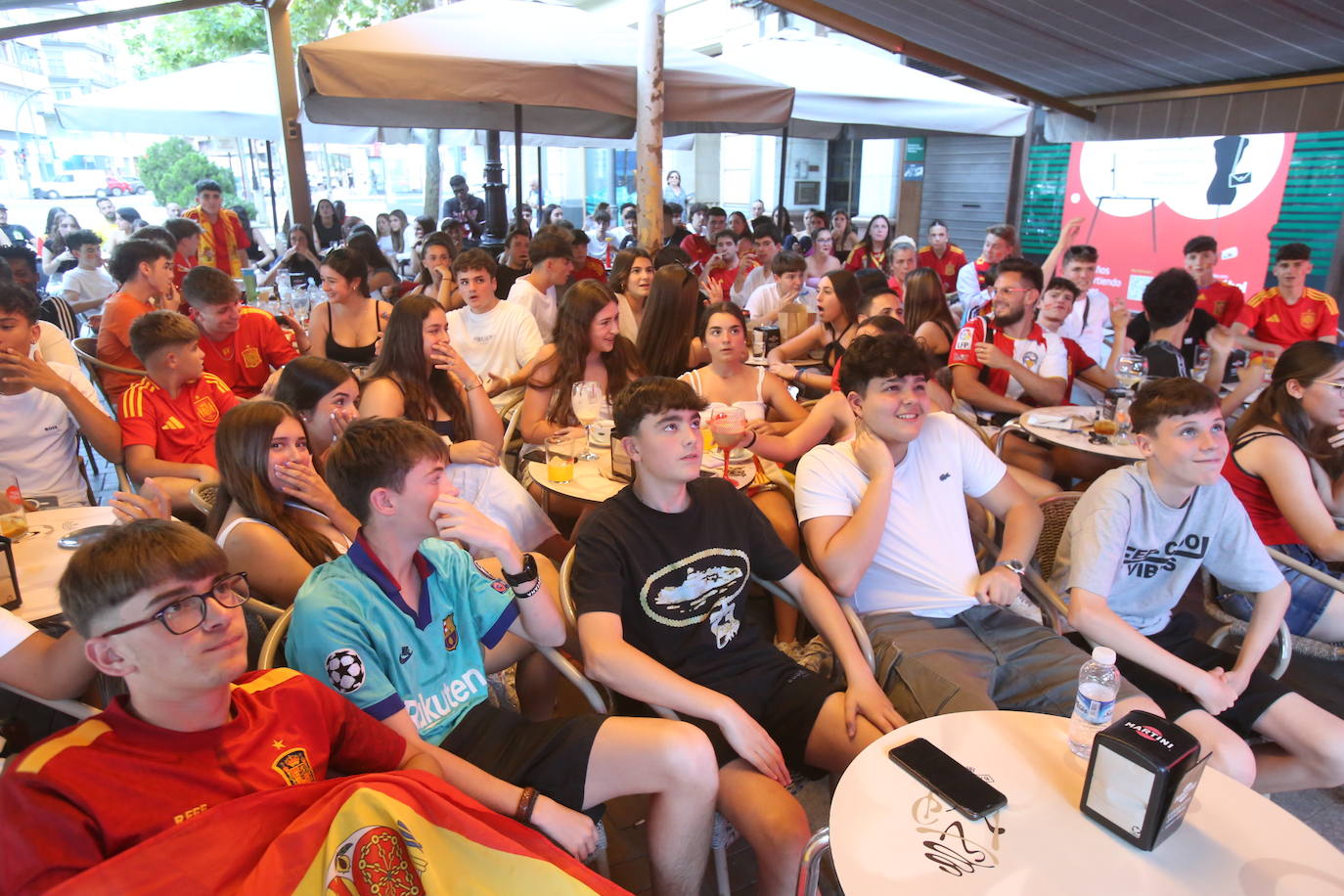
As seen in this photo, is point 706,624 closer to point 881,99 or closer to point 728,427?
point 728,427

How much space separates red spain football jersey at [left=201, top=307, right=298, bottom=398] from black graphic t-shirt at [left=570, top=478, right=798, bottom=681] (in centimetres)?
303

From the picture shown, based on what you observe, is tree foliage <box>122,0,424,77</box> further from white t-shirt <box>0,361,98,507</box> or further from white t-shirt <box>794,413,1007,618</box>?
white t-shirt <box>794,413,1007,618</box>

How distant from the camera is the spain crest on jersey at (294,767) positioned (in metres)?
1.51

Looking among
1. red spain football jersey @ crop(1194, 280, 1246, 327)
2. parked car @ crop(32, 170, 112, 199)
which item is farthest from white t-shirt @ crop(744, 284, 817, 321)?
parked car @ crop(32, 170, 112, 199)

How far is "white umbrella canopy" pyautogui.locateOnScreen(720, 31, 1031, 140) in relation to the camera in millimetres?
7096

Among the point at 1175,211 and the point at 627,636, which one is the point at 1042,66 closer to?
the point at 1175,211

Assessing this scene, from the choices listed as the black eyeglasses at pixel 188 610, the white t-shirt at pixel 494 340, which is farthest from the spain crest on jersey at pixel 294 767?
the white t-shirt at pixel 494 340

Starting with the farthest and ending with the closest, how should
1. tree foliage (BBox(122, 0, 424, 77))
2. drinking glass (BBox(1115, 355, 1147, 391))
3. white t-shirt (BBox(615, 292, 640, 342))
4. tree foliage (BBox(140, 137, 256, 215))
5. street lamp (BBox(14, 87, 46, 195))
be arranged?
1. tree foliage (BBox(140, 137, 256, 215))
2. tree foliage (BBox(122, 0, 424, 77))
3. street lamp (BBox(14, 87, 46, 195))
4. white t-shirt (BBox(615, 292, 640, 342))
5. drinking glass (BBox(1115, 355, 1147, 391))

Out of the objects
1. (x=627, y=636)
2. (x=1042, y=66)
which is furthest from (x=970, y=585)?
(x=1042, y=66)

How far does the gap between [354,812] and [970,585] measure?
6.02ft

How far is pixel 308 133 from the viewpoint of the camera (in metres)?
10.1

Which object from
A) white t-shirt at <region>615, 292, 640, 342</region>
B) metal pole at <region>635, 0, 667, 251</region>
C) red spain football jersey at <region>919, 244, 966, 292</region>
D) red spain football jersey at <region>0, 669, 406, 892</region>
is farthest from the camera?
red spain football jersey at <region>919, 244, 966, 292</region>

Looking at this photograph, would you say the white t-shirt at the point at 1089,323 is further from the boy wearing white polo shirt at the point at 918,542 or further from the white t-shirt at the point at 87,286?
the white t-shirt at the point at 87,286

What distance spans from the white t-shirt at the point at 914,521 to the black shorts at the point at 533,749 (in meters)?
0.97
